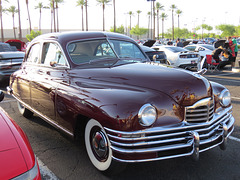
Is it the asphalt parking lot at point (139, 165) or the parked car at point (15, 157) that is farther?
the asphalt parking lot at point (139, 165)

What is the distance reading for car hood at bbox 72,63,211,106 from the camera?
2867 millimetres

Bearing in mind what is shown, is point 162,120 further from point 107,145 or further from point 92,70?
point 92,70

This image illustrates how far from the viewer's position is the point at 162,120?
266cm

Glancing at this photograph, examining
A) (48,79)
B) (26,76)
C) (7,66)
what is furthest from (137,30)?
(48,79)

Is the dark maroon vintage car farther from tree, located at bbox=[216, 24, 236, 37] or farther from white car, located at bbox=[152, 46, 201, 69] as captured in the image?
tree, located at bbox=[216, 24, 236, 37]

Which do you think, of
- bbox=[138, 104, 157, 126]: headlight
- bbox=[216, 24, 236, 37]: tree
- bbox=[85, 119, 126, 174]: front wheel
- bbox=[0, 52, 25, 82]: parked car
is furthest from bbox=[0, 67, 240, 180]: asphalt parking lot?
bbox=[216, 24, 236, 37]: tree

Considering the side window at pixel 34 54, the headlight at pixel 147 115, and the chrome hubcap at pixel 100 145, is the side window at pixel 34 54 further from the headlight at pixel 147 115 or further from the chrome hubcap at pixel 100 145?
the headlight at pixel 147 115

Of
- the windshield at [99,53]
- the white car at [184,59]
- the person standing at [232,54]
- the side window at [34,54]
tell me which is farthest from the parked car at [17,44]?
the windshield at [99,53]

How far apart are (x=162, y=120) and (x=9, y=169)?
156 cm

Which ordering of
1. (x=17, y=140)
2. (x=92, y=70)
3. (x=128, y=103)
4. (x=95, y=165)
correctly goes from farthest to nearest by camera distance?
(x=92, y=70), (x=95, y=165), (x=128, y=103), (x=17, y=140)

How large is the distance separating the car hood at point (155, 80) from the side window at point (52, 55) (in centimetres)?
53

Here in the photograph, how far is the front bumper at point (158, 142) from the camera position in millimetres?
2531

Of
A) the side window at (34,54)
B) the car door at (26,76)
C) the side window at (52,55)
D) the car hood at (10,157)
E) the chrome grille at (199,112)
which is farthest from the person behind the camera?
the side window at (34,54)

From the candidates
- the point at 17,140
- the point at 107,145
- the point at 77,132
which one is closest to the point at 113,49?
the point at 77,132
